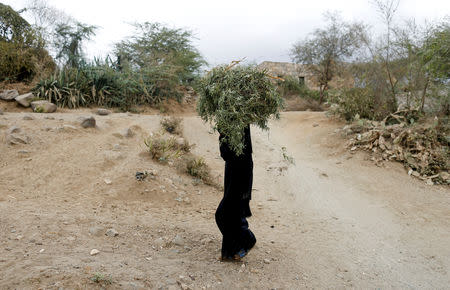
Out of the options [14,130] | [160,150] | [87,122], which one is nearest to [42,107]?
[87,122]

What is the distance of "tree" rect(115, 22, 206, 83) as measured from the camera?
52.3ft

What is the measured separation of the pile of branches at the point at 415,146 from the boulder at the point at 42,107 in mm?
8881

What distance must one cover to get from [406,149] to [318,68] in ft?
42.4

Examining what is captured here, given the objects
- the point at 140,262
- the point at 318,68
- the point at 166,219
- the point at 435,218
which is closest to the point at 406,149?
the point at 435,218

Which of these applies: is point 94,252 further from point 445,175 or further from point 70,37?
point 70,37

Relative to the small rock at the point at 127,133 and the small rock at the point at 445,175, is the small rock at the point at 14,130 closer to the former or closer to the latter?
the small rock at the point at 127,133

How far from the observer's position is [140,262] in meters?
3.19

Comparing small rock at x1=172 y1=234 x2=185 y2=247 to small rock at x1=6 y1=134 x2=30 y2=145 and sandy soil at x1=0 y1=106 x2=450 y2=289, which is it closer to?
sandy soil at x1=0 y1=106 x2=450 y2=289

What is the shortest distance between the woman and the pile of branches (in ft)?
19.0

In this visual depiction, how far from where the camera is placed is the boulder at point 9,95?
9.79 metres

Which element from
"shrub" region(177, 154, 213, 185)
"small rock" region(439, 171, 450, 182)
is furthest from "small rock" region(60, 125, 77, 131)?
"small rock" region(439, 171, 450, 182)

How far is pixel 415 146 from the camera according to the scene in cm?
792

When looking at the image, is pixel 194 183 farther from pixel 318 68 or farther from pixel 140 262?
pixel 318 68

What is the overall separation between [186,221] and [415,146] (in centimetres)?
638
